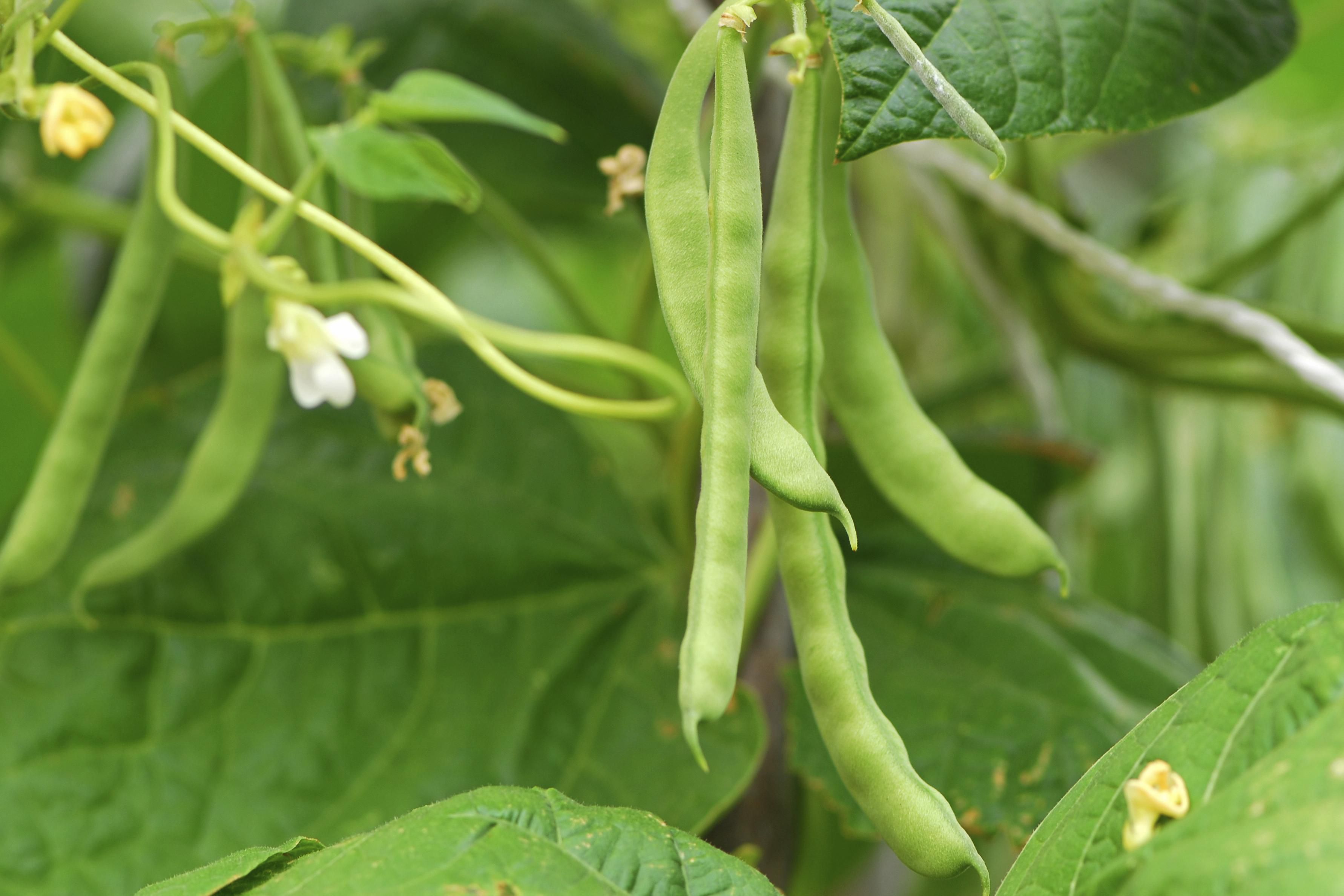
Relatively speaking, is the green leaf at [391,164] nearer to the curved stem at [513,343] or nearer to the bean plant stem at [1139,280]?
the curved stem at [513,343]

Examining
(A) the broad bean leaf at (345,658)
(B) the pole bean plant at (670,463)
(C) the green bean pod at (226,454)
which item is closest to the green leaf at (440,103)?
(B) the pole bean plant at (670,463)

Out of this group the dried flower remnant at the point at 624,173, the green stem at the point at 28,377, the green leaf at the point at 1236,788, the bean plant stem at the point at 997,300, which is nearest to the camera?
the green leaf at the point at 1236,788

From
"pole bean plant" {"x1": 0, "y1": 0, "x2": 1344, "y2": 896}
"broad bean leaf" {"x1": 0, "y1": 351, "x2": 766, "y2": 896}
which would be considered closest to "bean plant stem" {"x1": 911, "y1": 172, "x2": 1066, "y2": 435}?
"pole bean plant" {"x1": 0, "y1": 0, "x2": 1344, "y2": 896}

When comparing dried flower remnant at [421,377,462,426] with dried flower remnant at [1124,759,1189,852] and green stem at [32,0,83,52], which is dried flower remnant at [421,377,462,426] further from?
dried flower remnant at [1124,759,1189,852]

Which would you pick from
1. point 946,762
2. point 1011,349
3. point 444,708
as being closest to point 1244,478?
point 1011,349

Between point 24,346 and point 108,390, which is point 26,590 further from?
point 24,346
